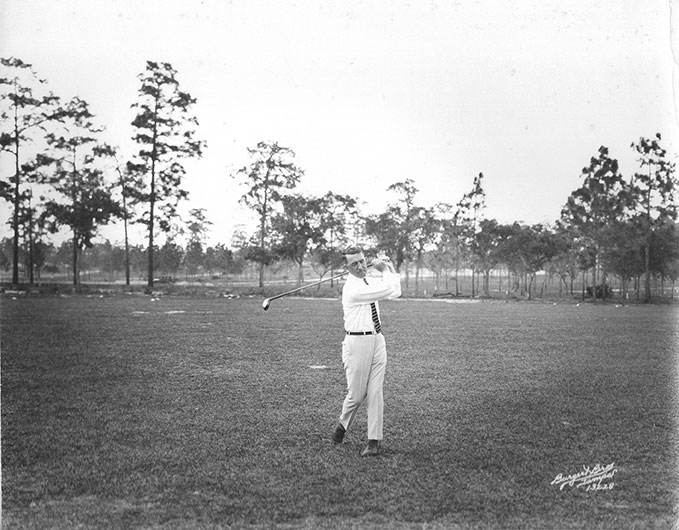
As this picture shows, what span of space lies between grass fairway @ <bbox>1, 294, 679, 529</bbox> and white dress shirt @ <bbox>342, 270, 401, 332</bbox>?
1379 millimetres

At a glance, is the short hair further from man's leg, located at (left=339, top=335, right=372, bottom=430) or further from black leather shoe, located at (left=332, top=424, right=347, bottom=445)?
black leather shoe, located at (left=332, top=424, right=347, bottom=445)

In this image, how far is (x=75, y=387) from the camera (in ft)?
33.5

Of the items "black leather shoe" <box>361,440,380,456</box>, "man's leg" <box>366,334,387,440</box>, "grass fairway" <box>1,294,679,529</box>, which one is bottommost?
"grass fairway" <box>1,294,679,529</box>

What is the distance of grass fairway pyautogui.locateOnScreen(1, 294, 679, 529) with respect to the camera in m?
5.00

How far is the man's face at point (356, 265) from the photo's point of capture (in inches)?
275

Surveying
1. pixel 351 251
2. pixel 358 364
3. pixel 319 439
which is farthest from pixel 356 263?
pixel 319 439

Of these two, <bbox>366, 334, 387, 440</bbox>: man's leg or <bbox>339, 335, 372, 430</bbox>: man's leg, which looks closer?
<bbox>366, 334, 387, 440</bbox>: man's leg

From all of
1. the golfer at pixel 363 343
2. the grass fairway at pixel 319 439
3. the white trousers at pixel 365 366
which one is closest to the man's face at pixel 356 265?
the golfer at pixel 363 343

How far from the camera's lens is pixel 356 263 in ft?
22.9

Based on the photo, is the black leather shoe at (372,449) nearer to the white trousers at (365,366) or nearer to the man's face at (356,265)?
the white trousers at (365,366)

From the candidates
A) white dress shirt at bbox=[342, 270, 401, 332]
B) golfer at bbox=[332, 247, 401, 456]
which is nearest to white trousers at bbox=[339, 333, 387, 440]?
golfer at bbox=[332, 247, 401, 456]
